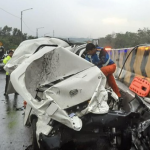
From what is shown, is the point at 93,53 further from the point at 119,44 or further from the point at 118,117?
the point at 119,44

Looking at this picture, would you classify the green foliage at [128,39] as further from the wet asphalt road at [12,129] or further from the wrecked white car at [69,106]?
the wrecked white car at [69,106]

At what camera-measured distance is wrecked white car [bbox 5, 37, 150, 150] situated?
3.38 metres

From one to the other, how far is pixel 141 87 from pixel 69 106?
6.23ft

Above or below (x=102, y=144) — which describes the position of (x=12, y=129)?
below

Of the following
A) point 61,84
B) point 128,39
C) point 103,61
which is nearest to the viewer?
point 61,84

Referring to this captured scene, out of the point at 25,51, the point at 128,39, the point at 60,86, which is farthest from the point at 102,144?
the point at 128,39

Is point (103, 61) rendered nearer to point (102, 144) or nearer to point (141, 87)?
point (141, 87)

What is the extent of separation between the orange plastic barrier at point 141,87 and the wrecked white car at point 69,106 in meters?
0.56

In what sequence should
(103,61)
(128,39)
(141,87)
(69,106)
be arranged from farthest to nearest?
(128,39) → (103,61) → (141,87) → (69,106)

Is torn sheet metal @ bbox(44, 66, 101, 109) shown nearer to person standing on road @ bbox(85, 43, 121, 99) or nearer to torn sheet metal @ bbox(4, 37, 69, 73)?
person standing on road @ bbox(85, 43, 121, 99)

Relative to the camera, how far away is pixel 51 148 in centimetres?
324

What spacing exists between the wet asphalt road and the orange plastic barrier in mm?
2262

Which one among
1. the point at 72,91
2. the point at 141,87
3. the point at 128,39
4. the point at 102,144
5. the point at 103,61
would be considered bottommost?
the point at 128,39

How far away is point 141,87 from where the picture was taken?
4855mm
